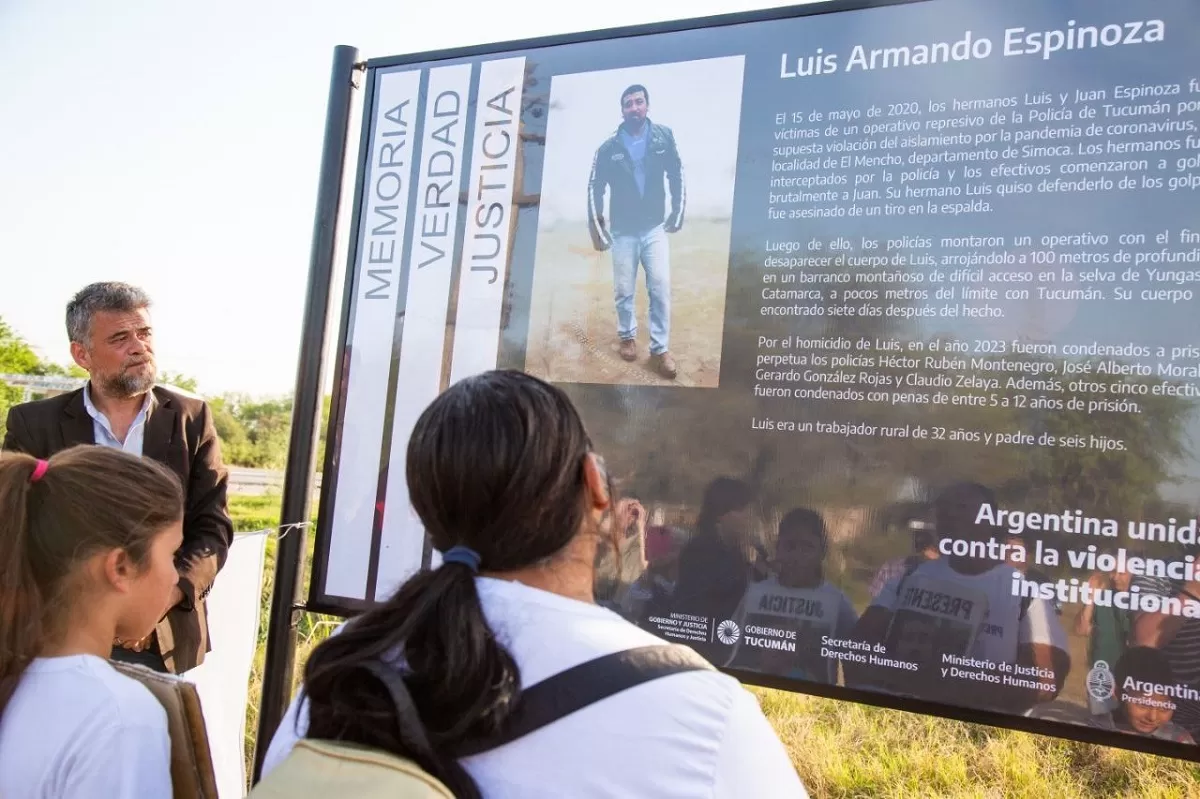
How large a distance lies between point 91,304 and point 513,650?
2.61m

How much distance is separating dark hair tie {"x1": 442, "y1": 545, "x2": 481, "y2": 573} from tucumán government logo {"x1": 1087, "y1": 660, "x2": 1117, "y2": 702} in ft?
6.01

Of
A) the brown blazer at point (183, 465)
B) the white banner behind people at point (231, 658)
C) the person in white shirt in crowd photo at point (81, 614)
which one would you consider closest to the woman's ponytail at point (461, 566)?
the person in white shirt in crowd photo at point (81, 614)

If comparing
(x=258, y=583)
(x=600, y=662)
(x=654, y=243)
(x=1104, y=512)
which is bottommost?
(x=258, y=583)

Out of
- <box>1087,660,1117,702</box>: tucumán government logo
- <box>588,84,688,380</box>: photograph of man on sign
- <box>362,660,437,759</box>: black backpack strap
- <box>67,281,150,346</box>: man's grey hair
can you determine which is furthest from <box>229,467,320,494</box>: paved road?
<box>362,660,437,759</box>: black backpack strap

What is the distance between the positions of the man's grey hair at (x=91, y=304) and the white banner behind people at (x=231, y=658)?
931mm

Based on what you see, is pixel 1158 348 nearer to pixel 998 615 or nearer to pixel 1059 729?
pixel 998 615

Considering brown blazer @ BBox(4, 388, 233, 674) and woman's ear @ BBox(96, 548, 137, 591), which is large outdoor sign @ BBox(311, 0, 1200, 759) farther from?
woman's ear @ BBox(96, 548, 137, 591)

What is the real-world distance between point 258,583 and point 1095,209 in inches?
127

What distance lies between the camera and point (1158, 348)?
2328 millimetres

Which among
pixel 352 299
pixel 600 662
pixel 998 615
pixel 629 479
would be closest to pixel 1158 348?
pixel 998 615

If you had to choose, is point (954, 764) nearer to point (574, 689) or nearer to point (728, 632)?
point (728, 632)

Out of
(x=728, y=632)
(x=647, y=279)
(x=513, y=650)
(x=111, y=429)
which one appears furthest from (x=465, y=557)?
(x=111, y=429)

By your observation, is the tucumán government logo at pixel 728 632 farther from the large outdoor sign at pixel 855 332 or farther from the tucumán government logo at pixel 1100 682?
the tucumán government logo at pixel 1100 682

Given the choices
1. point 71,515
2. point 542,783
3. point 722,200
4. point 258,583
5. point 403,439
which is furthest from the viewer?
point 258,583
